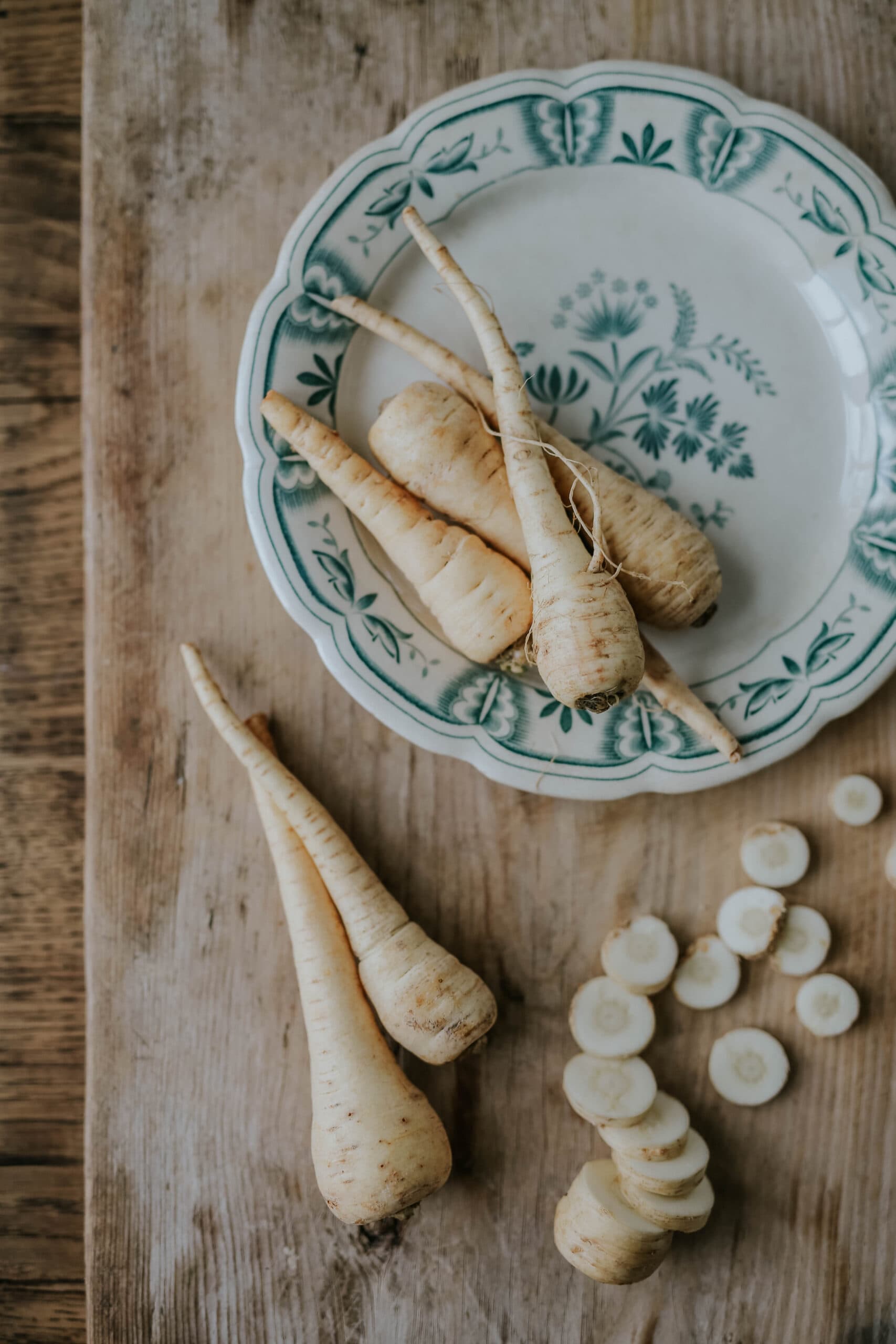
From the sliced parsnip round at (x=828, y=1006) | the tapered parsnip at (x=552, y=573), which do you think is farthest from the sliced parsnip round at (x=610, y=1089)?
the tapered parsnip at (x=552, y=573)

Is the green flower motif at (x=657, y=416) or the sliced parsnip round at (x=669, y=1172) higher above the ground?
the green flower motif at (x=657, y=416)

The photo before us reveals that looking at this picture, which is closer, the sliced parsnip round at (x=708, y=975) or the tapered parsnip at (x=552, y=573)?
the tapered parsnip at (x=552, y=573)

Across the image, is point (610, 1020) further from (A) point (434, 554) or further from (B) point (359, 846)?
(A) point (434, 554)

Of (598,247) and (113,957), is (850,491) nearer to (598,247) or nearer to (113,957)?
(598,247)

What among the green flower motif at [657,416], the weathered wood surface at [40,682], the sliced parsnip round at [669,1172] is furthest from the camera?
the weathered wood surface at [40,682]

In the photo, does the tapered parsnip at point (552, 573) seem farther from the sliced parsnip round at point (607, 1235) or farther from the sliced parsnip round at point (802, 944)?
the sliced parsnip round at point (607, 1235)

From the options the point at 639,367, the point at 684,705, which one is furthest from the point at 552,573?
the point at 639,367
